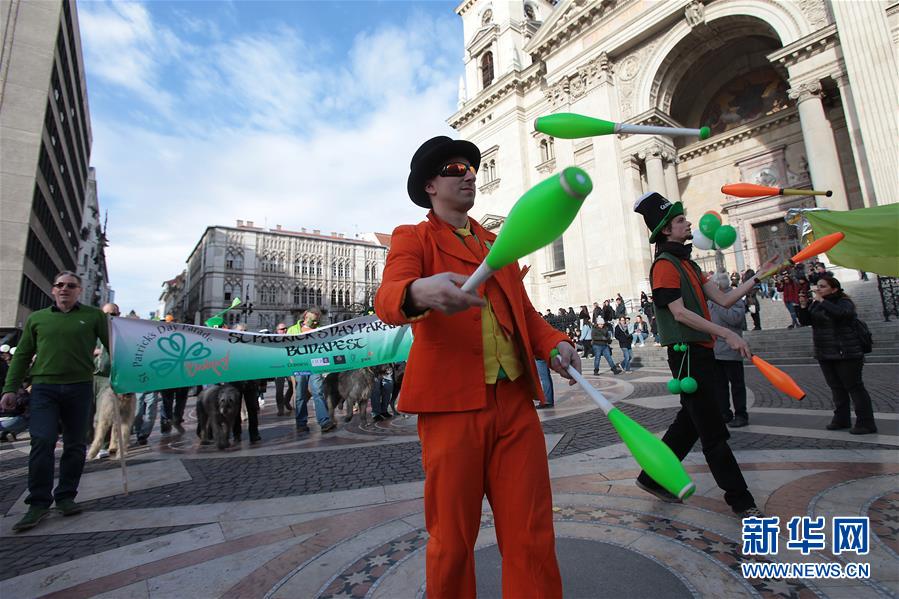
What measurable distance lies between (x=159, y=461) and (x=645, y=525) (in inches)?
231

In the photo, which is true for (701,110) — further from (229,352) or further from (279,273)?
(279,273)

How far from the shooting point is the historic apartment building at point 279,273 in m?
58.2

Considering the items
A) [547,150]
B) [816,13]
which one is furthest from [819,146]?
[547,150]

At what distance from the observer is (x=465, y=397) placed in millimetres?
1521

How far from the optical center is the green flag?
416 cm

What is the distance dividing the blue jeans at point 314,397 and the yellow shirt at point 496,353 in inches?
242

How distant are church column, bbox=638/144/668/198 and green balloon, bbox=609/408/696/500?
2217 centimetres

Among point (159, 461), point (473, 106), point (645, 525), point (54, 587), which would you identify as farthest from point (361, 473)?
point (473, 106)

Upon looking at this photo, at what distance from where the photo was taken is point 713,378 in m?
3.05

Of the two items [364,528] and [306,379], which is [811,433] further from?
[306,379]

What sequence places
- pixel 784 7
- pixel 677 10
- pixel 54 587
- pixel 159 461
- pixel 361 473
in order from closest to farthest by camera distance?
pixel 54 587, pixel 361 473, pixel 159 461, pixel 784 7, pixel 677 10

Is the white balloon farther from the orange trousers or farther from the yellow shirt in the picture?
the orange trousers

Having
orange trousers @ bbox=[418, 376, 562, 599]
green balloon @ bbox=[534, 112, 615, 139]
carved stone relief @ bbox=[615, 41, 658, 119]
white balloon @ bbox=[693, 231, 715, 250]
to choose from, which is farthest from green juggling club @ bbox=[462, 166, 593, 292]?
carved stone relief @ bbox=[615, 41, 658, 119]

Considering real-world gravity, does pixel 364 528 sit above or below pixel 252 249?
below
